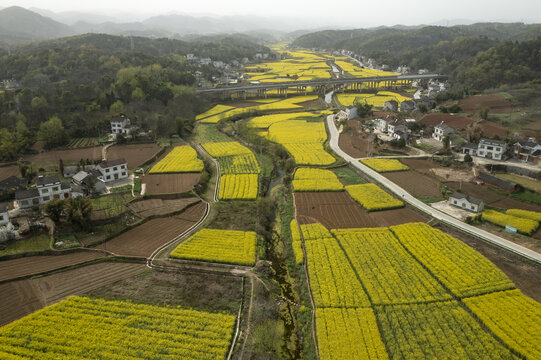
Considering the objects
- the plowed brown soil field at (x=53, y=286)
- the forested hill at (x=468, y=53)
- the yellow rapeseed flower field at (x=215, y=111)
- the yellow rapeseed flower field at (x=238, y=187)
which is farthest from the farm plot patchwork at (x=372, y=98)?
the plowed brown soil field at (x=53, y=286)

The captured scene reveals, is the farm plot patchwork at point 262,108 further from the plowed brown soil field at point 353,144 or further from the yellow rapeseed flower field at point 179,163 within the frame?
the plowed brown soil field at point 353,144

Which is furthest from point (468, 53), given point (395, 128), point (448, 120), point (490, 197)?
point (490, 197)

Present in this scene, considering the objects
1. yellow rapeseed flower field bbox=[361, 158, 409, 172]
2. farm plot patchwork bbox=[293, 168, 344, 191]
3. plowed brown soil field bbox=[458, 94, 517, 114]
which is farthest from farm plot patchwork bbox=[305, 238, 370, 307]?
plowed brown soil field bbox=[458, 94, 517, 114]

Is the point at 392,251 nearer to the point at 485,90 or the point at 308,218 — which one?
the point at 308,218

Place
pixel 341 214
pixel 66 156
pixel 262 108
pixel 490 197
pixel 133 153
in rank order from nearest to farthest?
pixel 341 214 < pixel 490 197 < pixel 66 156 < pixel 133 153 < pixel 262 108

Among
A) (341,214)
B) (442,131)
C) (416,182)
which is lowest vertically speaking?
(341,214)

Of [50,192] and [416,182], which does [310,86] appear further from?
[50,192]

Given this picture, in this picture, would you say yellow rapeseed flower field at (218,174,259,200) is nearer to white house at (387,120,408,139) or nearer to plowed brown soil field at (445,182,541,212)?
plowed brown soil field at (445,182,541,212)
